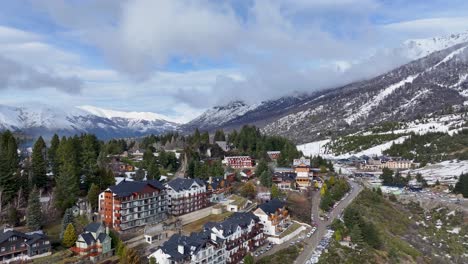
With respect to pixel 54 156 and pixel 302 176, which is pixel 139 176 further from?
pixel 302 176

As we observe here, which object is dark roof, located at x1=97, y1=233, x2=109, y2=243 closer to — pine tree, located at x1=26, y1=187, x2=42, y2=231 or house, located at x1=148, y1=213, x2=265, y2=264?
house, located at x1=148, y1=213, x2=265, y2=264

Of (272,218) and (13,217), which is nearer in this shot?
(13,217)

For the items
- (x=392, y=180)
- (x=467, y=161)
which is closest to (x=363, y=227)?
(x=392, y=180)

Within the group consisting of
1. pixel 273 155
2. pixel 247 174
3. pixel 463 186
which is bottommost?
pixel 463 186

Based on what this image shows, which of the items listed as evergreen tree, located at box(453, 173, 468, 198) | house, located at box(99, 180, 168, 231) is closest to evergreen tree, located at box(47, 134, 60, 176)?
house, located at box(99, 180, 168, 231)

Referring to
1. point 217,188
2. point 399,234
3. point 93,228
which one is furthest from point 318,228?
point 93,228

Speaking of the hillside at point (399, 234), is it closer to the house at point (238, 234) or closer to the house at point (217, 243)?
the house at point (238, 234)

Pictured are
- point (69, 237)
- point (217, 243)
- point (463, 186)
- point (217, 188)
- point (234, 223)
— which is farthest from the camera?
point (463, 186)
